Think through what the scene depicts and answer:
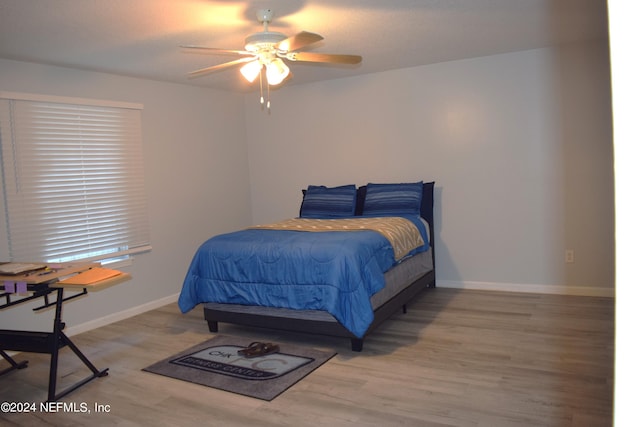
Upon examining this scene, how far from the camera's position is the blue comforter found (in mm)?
3285

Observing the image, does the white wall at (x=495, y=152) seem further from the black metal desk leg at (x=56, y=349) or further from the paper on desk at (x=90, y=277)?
the black metal desk leg at (x=56, y=349)

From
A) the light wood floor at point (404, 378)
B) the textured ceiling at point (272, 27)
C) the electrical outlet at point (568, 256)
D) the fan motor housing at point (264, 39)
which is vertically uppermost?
the textured ceiling at point (272, 27)

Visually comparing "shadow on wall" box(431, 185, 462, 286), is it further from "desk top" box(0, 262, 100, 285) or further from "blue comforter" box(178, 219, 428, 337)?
"desk top" box(0, 262, 100, 285)

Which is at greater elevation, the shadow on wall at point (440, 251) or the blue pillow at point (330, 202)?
the blue pillow at point (330, 202)

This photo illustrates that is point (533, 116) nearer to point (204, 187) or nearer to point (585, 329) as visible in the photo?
point (585, 329)

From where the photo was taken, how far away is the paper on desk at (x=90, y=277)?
2.87m

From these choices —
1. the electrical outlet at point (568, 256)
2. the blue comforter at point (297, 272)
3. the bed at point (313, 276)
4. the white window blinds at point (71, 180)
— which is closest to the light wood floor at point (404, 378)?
the bed at point (313, 276)

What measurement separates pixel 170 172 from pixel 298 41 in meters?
2.71

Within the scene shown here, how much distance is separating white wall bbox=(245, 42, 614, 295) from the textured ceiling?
374mm

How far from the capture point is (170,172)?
5.11m

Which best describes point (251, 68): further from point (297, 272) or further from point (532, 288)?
point (532, 288)

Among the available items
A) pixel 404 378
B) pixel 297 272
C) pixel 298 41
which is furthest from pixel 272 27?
pixel 404 378

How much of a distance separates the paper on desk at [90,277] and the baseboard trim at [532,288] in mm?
3384

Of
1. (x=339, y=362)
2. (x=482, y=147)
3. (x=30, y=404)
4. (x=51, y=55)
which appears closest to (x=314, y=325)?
(x=339, y=362)
